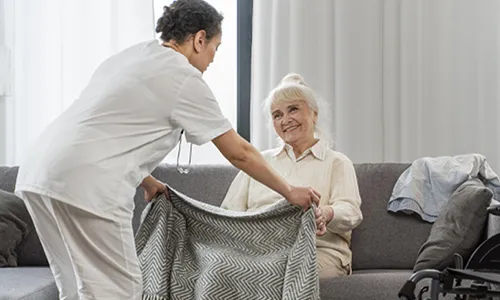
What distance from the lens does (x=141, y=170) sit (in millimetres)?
2289

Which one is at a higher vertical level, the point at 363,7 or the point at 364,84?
the point at 363,7

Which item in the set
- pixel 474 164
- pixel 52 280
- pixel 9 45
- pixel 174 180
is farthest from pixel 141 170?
pixel 9 45

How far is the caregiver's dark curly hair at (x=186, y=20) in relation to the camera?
2387 millimetres

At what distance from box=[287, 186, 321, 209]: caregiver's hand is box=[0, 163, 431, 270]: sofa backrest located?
29.0 inches

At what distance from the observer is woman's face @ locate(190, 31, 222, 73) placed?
2.42 metres

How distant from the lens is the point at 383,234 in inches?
127

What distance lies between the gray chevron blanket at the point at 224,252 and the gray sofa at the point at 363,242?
0.71ft

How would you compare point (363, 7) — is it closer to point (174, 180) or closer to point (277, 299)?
point (174, 180)

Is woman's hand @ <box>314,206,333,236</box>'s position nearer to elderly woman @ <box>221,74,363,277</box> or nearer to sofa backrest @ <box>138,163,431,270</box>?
elderly woman @ <box>221,74,363,277</box>

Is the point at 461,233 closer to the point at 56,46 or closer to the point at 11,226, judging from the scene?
the point at 11,226

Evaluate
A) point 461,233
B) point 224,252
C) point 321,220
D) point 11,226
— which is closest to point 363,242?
point 461,233

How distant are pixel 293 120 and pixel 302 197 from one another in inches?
28.6

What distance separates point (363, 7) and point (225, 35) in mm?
694

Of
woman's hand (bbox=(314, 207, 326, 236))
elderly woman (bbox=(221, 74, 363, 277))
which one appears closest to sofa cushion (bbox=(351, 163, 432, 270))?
elderly woman (bbox=(221, 74, 363, 277))
